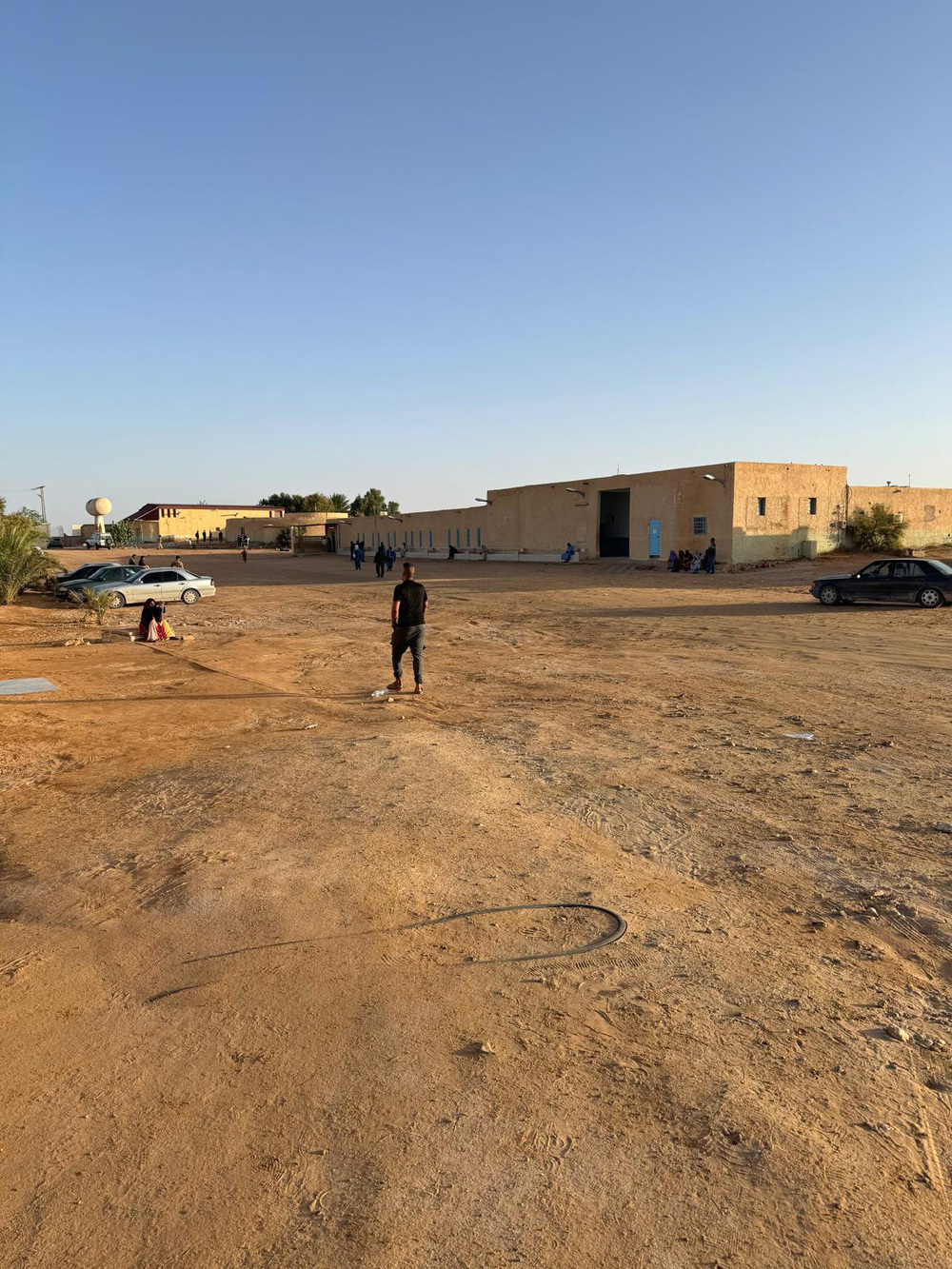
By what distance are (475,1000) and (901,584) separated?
21335 millimetres

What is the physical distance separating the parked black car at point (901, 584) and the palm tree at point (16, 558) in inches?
935

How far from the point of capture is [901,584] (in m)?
21.8

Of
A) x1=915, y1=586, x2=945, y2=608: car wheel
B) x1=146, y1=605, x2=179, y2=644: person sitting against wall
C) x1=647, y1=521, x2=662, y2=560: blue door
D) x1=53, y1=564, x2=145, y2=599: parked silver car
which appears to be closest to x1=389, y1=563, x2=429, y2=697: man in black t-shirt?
x1=146, y1=605, x2=179, y2=644: person sitting against wall

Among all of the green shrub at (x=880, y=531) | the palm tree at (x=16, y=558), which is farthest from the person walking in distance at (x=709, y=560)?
the palm tree at (x=16, y=558)

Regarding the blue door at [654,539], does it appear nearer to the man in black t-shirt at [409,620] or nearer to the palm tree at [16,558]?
the palm tree at [16,558]

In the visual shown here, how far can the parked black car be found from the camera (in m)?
21.5

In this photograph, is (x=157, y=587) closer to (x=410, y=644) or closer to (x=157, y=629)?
(x=157, y=629)

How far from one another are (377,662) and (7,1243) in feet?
40.5

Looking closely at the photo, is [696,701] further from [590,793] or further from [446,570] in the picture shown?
[446,570]

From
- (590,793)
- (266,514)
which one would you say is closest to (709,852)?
(590,793)

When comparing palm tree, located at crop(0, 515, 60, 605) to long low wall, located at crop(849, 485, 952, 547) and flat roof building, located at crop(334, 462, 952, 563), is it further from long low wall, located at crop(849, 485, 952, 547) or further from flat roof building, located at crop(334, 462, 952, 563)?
long low wall, located at crop(849, 485, 952, 547)

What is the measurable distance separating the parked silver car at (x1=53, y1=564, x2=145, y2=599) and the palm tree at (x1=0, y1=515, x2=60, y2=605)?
91 cm

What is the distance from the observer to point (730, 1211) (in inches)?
105

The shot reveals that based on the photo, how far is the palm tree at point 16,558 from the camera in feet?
82.3
